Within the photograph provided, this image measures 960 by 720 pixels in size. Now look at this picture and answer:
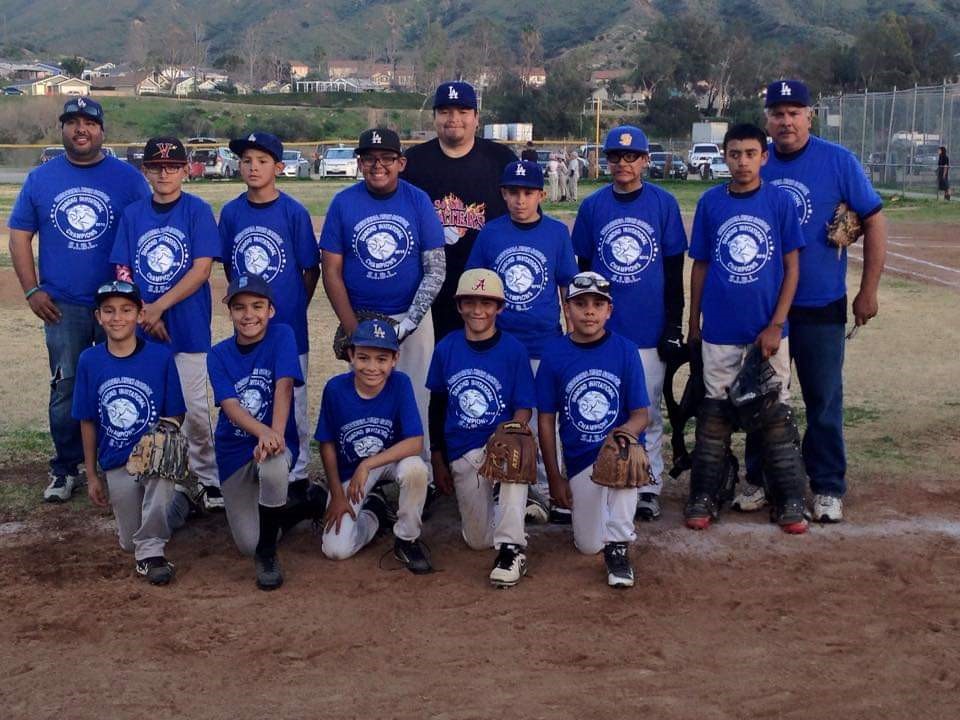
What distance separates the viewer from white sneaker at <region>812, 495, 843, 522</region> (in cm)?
556

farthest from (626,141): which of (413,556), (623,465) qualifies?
(413,556)

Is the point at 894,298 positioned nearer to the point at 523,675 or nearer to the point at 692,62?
the point at 523,675

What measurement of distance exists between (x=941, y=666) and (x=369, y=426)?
261cm

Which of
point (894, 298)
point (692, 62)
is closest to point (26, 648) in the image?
point (894, 298)

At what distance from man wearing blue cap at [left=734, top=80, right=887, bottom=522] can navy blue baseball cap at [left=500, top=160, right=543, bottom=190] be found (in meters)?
1.15

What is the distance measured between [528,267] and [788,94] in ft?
4.99

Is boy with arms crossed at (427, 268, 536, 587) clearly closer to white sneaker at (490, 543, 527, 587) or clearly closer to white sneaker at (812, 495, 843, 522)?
white sneaker at (490, 543, 527, 587)

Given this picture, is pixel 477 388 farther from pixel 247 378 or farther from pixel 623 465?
pixel 247 378

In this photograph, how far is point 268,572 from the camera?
4848 millimetres

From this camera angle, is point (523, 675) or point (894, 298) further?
point (894, 298)

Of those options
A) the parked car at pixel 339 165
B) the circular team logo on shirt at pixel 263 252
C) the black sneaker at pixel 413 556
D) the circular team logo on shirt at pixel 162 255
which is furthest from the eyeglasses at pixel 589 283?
the parked car at pixel 339 165

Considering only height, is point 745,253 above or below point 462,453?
above

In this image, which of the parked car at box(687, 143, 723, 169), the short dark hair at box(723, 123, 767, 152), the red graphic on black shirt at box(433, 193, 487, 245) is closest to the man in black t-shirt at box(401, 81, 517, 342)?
the red graphic on black shirt at box(433, 193, 487, 245)

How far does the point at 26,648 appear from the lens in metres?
4.19
